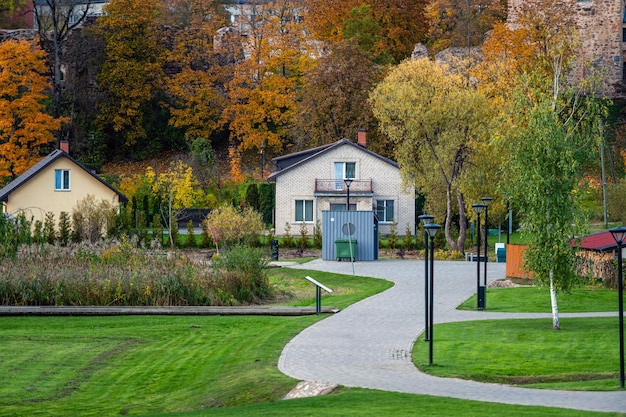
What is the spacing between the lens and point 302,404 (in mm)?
15609

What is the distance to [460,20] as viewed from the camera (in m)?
83.1

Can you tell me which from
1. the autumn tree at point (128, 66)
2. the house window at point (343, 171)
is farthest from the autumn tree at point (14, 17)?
the house window at point (343, 171)

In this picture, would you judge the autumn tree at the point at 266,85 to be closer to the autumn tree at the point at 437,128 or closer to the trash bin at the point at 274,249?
the autumn tree at the point at 437,128

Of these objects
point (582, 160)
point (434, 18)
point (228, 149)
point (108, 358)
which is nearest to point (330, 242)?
point (582, 160)

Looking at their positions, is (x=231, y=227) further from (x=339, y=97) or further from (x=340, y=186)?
(x=339, y=97)

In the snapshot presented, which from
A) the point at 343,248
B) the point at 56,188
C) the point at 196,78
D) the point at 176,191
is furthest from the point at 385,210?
the point at 196,78

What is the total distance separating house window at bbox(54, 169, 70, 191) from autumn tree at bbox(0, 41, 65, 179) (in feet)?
29.5

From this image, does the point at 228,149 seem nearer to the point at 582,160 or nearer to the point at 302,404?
the point at 582,160

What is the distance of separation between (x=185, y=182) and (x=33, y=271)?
105 ft

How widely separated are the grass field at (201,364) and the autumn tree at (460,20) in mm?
56170

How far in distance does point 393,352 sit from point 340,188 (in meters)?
38.5

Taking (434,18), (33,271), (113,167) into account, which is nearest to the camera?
(33,271)

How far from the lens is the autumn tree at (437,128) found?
4741 centimetres

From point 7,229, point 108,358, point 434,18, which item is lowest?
point 108,358
